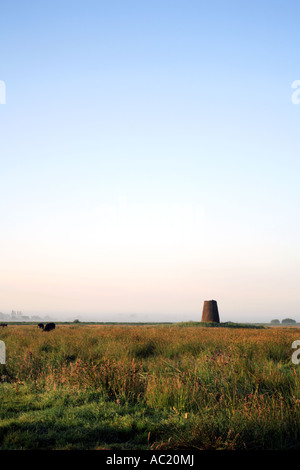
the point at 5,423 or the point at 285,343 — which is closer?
the point at 5,423

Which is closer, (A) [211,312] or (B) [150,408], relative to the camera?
(B) [150,408]

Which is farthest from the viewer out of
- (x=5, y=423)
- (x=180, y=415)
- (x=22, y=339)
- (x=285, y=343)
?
(x=22, y=339)

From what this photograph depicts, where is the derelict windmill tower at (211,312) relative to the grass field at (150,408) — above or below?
below

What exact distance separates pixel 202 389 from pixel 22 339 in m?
9.18

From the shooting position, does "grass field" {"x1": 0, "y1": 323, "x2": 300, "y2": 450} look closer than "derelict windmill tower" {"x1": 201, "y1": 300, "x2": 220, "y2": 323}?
Yes

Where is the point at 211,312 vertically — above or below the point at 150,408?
below

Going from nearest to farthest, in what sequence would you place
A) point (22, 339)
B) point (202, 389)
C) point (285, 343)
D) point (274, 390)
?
point (202, 389) < point (274, 390) < point (285, 343) < point (22, 339)

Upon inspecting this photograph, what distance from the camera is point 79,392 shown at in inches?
244

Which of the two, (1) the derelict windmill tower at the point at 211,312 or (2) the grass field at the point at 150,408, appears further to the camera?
(1) the derelict windmill tower at the point at 211,312

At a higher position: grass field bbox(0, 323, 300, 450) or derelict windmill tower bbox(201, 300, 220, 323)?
grass field bbox(0, 323, 300, 450)
